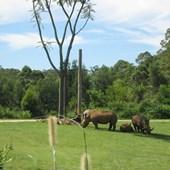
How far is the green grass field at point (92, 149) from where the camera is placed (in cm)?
1164

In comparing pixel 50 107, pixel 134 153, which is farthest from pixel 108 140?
pixel 50 107

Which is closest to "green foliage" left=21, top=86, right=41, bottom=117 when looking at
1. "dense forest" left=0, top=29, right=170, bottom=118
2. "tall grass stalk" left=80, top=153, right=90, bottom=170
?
"dense forest" left=0, top=29, right=170, bottom=118

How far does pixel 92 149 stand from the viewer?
1473cm

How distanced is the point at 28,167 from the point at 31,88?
100ft

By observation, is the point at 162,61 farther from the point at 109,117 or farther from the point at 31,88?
the point at 109,117

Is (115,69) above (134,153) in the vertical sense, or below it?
above

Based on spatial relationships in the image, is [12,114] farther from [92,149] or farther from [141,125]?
[92,149]

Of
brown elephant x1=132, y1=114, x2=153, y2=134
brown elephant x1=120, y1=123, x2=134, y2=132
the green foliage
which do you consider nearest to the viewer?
brown elephant x1=132, y1=114, x2=153, y2=134

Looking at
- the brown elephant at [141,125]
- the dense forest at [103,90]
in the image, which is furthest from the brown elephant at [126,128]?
the dense forest at [103,90]

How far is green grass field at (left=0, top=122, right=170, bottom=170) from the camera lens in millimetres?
11641

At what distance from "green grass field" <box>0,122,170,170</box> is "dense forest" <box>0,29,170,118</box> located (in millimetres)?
1811

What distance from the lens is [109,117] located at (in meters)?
21.8

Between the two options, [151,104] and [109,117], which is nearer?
[109,117]

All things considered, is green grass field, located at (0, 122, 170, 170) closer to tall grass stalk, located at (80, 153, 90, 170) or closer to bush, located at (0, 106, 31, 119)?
tall grass stalk, located at (80, 153, 90, 170)
